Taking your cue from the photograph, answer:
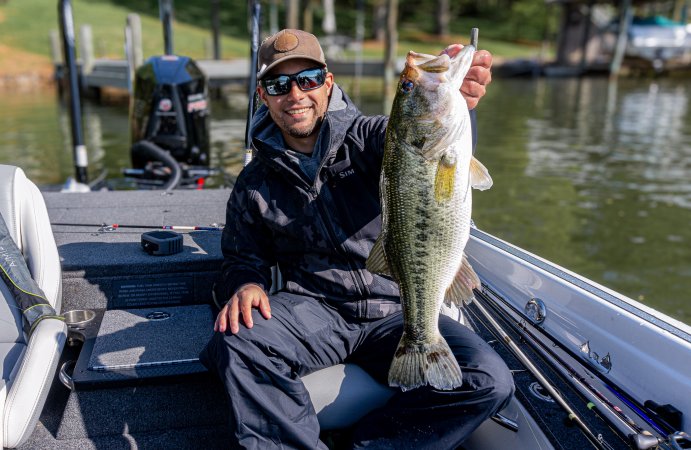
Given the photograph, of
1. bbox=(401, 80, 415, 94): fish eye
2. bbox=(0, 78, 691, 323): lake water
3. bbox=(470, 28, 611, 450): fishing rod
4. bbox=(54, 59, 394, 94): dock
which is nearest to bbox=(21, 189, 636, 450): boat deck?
bbox=(470, 28, 611, 450): fishing rod

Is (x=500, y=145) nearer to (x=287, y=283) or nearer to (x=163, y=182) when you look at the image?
(x=163, y=182)

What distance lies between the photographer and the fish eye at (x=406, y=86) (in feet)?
6.87

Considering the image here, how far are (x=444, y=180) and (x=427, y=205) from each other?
109mm

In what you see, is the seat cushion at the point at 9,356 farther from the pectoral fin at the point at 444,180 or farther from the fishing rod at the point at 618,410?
the fishing rod at the point at 618,410

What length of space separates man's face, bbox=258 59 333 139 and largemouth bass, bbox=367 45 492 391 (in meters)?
0.61

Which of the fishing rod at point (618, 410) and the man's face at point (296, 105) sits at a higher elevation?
the man's face at point (296, 105)

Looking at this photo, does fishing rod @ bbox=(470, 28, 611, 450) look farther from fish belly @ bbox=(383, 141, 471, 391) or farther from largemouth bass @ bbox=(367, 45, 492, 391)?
fish belly @ bbox=(383, 141, 471, 391)

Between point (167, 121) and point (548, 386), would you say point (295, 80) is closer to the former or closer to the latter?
point (548, 386)

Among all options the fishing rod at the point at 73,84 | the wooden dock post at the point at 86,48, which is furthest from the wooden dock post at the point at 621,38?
the fishing rod at the point at 73,84

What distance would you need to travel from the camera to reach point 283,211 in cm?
275

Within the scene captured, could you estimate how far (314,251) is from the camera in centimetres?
274

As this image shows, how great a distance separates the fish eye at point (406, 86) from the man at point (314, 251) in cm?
39

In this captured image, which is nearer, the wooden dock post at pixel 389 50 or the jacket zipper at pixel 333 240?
the jacket zipper at pixel 333 240

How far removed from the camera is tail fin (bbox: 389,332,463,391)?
2.25 metres
